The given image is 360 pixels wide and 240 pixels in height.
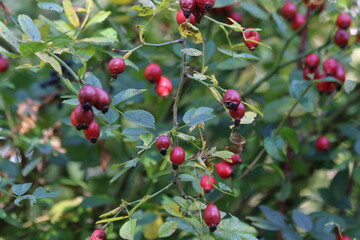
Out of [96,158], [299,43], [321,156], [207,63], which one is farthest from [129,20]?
[321,156]

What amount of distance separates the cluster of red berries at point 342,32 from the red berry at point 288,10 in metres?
0.22

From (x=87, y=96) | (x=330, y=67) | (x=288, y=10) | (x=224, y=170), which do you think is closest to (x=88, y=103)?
(x=87, y=96)

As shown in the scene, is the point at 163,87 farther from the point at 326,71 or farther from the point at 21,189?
the point at 21,189

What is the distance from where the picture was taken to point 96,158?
2.08m

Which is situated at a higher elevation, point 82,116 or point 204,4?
point 204,4

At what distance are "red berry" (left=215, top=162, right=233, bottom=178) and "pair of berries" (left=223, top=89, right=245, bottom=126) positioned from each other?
1.42 feet

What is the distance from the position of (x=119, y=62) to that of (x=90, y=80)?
8 cm

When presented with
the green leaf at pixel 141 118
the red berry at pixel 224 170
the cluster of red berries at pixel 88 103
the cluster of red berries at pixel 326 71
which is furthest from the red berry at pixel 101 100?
the cluster of red berries at pixel 326 71

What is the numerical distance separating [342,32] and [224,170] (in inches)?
25.5

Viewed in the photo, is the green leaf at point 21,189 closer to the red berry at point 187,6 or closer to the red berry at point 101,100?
the red berry at point 101,100

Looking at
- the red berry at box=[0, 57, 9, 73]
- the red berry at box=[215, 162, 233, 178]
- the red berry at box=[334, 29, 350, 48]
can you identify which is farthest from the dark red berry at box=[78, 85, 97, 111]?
the red berry at box=[334, 29, 350, 48]

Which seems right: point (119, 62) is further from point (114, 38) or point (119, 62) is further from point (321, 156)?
point (321, 156)

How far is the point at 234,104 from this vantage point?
110 centimetres

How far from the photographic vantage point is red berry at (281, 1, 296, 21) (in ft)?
6.49
